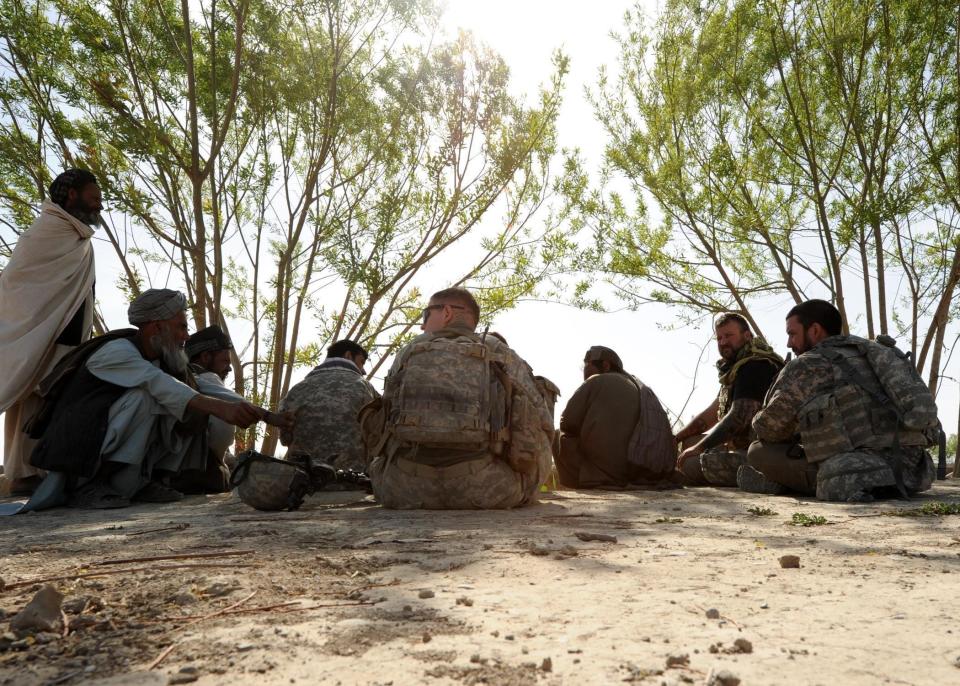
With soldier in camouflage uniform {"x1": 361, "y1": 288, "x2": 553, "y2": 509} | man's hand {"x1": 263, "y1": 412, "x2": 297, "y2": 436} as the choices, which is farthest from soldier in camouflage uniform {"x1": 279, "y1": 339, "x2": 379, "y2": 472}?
soldier in camouflage uniform {"x1": 361, "y1": 288, "x2": 553, "y2": 509}

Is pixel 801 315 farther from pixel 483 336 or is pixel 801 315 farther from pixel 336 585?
pixel 336 585

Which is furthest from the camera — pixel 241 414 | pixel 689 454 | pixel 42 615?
pixel 689 454

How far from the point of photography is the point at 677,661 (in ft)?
5.38

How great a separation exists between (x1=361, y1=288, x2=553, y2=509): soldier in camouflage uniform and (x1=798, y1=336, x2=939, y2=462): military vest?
5.92 feet

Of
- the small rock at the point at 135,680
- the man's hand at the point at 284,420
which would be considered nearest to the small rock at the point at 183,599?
the small rock at the point at 135,680

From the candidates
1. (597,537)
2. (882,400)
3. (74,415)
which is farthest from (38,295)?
(882,400)

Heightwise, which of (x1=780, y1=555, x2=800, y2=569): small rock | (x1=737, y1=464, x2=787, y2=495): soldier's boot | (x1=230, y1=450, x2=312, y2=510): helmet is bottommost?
(x1=780, y1=555, x2=800, y2=569): small rock

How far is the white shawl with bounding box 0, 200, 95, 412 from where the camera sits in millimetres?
5477

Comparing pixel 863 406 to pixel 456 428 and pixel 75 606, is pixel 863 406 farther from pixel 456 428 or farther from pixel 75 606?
pixel 75 606

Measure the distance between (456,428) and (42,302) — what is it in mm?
3171

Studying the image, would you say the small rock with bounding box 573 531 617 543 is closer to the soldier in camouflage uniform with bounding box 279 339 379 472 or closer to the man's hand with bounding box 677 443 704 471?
the soldier in camouflage uniform with bounding box 279 339 379 472

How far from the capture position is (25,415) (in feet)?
18.2

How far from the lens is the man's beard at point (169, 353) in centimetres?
529

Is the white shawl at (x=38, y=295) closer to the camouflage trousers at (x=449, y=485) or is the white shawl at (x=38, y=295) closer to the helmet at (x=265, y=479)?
the helmet at (x=265, y=479)
